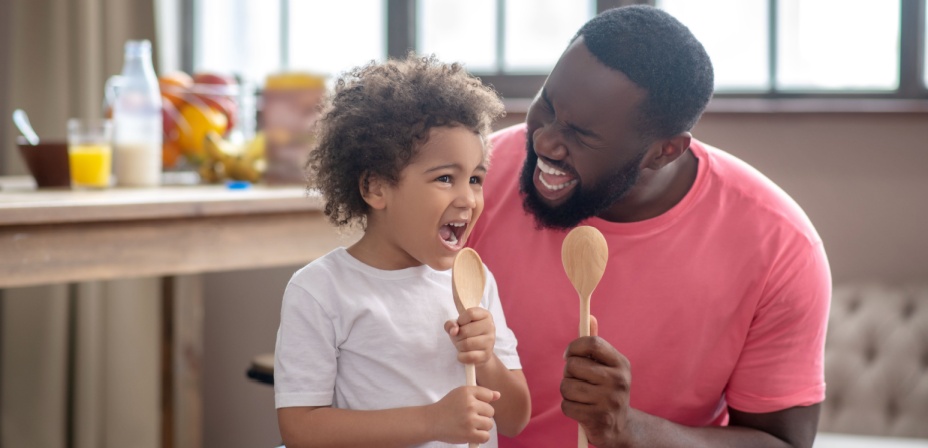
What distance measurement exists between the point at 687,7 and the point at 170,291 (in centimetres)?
152

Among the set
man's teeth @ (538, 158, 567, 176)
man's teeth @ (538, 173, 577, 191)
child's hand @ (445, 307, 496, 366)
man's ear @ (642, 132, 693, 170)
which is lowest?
child's hand @ (445, 307, 496, 366)

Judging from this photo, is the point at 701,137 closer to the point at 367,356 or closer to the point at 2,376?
the point at 367,356

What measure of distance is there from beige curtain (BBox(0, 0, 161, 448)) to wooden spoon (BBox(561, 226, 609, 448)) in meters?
2.03

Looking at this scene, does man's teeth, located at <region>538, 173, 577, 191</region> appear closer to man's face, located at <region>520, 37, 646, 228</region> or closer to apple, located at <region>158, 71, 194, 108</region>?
man's face, located at <region>520, 37, 646, 228</region>

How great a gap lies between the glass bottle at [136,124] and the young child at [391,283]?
104 centimetres

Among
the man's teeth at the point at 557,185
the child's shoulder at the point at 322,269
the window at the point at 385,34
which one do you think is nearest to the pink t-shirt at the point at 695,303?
the man's teeth at the point at 557,185

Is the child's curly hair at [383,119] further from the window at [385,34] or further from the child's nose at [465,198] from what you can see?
the window at [385,34]

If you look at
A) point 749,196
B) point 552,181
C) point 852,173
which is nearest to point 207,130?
point 552,181

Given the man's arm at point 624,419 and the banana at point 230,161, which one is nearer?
the man's arm at point 624,419

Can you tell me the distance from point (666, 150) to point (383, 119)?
16.7 inches

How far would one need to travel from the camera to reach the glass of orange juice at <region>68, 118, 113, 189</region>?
1.94 m

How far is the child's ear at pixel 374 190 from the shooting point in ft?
3.64

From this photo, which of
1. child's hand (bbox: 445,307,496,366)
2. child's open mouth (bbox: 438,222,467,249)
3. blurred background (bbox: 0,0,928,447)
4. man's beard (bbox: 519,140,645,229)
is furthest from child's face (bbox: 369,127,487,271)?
blurred background (bbox: 0,0,928,447)

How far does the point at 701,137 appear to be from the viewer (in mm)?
2445
